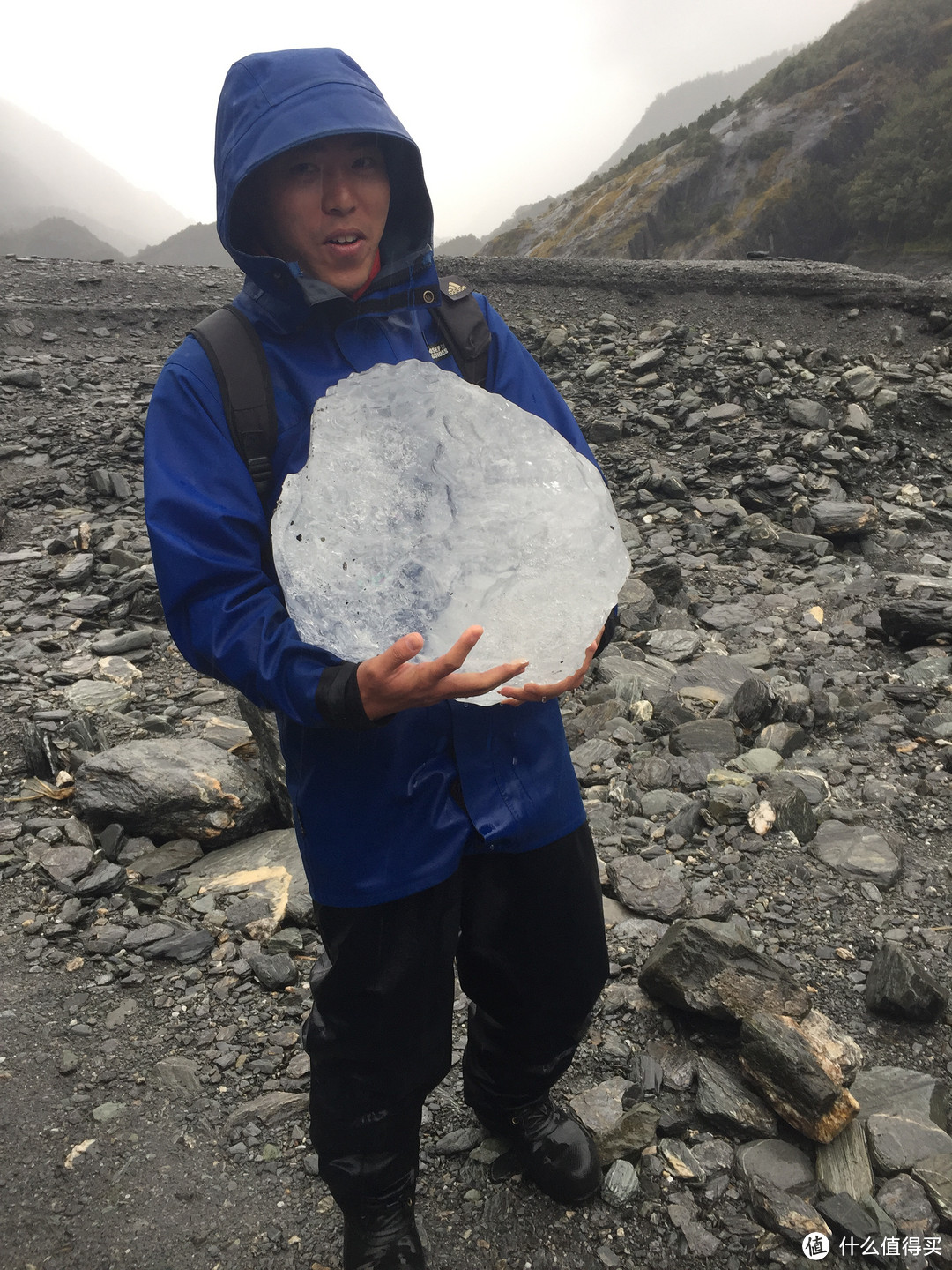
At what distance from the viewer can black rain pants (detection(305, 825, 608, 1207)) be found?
5.50 feet

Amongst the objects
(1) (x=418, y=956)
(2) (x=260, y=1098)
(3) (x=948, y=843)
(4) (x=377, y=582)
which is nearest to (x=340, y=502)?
(4) (x=377, y=582)

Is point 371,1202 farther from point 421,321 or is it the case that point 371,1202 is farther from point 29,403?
point 29,403

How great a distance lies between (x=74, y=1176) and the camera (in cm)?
223

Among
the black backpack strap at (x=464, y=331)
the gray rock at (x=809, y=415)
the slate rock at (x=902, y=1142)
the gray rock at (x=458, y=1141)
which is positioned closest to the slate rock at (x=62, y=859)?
the gray rock at (x=458, y=1141)

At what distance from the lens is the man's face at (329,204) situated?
1556 millimetres

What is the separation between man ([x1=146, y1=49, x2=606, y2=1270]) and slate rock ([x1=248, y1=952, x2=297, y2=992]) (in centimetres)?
107

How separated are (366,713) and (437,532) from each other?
0.43 metres

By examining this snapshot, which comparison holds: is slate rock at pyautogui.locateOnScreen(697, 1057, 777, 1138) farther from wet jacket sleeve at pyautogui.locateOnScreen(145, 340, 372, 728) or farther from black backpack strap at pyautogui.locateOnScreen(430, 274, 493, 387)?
black backpack strap at pyautogui.locateOnScreen(430, 274, 493, 387)

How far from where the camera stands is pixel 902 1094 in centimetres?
232

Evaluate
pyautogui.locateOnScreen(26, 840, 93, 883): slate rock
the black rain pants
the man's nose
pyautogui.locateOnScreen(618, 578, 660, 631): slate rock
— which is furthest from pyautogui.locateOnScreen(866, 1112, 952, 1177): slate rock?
pyautogui.locateOnScreen(618, 578, 660, 631): slate rock

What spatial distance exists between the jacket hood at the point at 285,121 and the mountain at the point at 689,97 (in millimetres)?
168402

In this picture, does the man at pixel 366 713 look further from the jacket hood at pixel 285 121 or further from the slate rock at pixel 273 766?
the slate rock at pixel 273 766

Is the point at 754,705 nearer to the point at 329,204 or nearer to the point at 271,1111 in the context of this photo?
the point at 271,1111

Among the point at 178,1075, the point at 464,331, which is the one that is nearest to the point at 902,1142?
the point at 178,1075
